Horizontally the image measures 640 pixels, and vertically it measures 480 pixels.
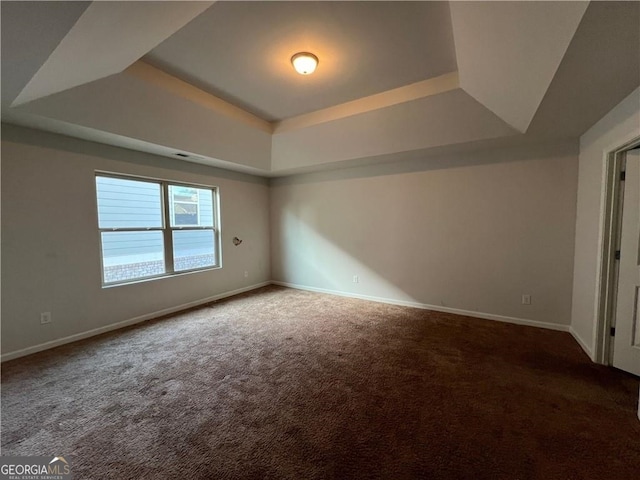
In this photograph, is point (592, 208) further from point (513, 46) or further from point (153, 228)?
point (153, 228)

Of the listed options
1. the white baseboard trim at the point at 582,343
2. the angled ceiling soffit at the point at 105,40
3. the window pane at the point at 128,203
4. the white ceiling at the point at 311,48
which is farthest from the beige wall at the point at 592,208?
the window pane at the point at 128,203

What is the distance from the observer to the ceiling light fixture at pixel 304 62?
2414mm

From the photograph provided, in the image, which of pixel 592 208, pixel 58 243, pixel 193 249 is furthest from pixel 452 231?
pixel 58 243

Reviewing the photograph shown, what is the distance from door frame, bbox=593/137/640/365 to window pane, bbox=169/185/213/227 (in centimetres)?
512

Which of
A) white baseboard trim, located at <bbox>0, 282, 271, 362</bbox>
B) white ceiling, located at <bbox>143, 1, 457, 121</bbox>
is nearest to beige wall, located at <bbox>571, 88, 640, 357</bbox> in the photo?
white ceiling, located at <bbox>143, 1, 457, 121</bbox>

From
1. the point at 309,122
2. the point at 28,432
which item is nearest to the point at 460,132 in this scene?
the point at 309,122

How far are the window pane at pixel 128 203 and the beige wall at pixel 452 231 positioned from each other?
7.89 ft

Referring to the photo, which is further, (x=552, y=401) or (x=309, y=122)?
(x=309, y=122)

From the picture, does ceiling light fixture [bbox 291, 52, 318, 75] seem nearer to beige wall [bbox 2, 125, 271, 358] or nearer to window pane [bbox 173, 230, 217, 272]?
beige wall [bbox 2, 125, 271, 358]

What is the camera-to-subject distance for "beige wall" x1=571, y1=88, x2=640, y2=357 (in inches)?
86.4

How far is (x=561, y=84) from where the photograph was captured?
74.4 inches

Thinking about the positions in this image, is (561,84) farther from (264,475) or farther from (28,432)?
(28,432)

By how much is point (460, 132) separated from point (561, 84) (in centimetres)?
128

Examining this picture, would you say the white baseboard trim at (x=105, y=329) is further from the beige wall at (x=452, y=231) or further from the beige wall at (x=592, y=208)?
the beige wall at (x=592, y=208)
